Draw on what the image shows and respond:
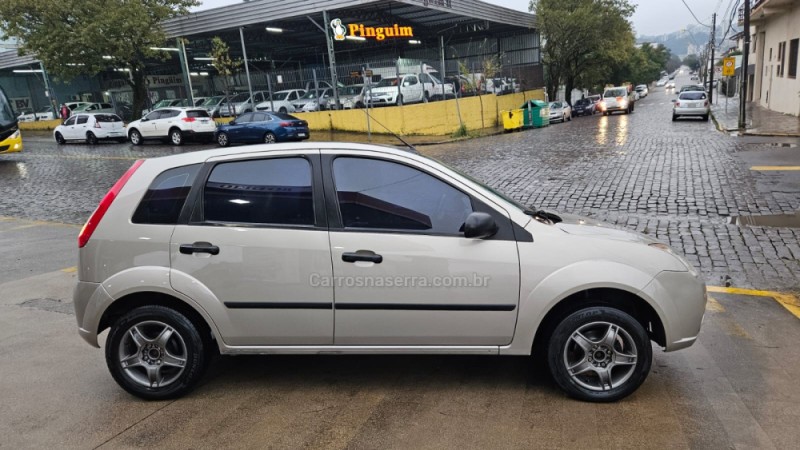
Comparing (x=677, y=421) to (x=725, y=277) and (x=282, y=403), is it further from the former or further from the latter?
(x=725, y=277)

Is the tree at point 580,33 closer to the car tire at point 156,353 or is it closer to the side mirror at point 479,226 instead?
the side mirror at point 479,226

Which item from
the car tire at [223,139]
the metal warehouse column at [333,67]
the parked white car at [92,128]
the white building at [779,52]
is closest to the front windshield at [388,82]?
the metal warehouse column at [333,67]

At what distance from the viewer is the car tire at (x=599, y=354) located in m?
3.44

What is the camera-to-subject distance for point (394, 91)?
2442 cm

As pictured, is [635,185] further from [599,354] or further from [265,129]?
[265,129]

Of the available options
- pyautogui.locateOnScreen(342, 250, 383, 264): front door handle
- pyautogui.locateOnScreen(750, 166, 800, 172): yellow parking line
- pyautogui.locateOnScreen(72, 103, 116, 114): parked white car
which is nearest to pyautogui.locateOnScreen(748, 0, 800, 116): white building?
pyautogui.locateOnScreen(750, 166, 800, 172): yellow parking line

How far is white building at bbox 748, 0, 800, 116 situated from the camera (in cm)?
2483

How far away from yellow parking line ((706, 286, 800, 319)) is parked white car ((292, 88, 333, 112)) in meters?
22.5

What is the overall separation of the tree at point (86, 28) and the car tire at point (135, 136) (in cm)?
603

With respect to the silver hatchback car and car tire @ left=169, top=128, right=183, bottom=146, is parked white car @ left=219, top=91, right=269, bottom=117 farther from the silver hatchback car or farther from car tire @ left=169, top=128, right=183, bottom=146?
the silver hatchback car

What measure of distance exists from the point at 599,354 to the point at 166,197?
2.97m

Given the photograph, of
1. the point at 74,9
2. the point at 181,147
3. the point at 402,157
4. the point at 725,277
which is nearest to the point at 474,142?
the point at 181,147

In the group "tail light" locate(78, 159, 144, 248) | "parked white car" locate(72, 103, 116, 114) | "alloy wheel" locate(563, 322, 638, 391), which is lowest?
"alloy wheel" locate(563, 322, 638, 391)

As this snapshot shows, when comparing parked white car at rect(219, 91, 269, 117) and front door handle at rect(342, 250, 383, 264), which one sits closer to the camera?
front door handle at rect(342, 250, 383, 264)
